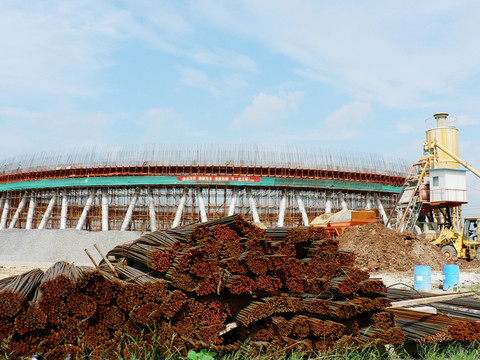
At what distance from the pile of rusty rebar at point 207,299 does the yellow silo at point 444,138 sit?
2679 cm

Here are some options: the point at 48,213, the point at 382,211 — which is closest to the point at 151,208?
the point at 48,213

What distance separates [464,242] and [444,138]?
12.0 meters

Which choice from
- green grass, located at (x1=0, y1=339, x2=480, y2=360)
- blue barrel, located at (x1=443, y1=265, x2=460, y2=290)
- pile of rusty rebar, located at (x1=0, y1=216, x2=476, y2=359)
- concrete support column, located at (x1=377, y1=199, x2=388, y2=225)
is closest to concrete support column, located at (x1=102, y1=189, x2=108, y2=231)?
concrete support column, located at (x1=377, y1=199, x2=388, y2=225)

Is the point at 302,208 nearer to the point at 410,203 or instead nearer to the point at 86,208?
the point at 410,203

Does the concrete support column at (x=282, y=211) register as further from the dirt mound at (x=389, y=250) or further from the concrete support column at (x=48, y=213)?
the concrete support column at (x=48, y=213)

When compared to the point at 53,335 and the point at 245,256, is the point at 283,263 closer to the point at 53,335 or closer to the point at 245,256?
the point at 245,256

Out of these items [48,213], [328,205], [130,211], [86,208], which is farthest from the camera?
[48,213]

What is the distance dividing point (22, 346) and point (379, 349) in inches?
191

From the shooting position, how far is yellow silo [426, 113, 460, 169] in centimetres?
3084

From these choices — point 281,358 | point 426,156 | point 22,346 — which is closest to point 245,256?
point 281,358

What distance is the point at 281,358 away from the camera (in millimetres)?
5578

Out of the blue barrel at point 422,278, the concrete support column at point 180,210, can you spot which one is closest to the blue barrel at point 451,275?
the blue barrel at point 422,278

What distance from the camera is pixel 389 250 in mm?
18719

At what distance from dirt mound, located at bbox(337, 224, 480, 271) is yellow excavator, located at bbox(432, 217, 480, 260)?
64.2 inches
